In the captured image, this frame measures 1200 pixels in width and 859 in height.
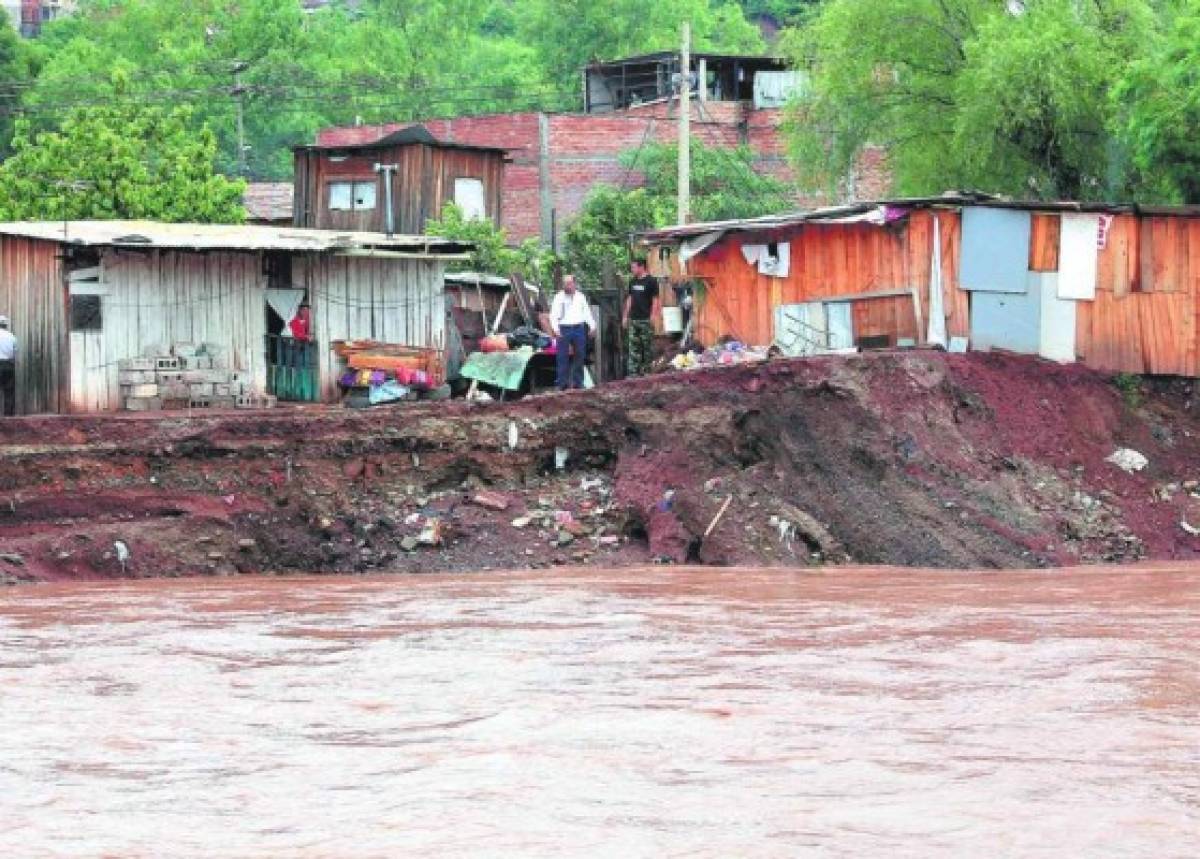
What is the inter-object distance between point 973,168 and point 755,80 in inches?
776

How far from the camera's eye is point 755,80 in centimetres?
4925

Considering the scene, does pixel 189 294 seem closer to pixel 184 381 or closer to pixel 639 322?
pixel 184 381

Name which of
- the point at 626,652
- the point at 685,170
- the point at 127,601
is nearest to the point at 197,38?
the point at 685,170

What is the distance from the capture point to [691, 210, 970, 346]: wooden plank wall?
26.5 meters

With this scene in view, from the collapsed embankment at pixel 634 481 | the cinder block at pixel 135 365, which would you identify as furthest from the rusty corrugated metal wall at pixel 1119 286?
the cinder block at pixel 135 365

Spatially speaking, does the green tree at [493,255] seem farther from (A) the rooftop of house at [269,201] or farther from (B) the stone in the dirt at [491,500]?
(A) the rooftop of house at [269,201]

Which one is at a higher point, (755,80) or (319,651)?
(755,80)

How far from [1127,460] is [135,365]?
12252 millimetres

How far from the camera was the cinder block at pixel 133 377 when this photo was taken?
2556 cm

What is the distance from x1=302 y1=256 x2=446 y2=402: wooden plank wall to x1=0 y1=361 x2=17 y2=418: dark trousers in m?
3.88

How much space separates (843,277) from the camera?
27.4 metres

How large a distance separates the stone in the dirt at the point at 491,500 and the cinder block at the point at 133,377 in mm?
4665

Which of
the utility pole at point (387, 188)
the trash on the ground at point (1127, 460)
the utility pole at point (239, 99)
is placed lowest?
the trash on the ground at point (1127, 460)

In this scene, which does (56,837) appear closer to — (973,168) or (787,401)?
(787,401)
